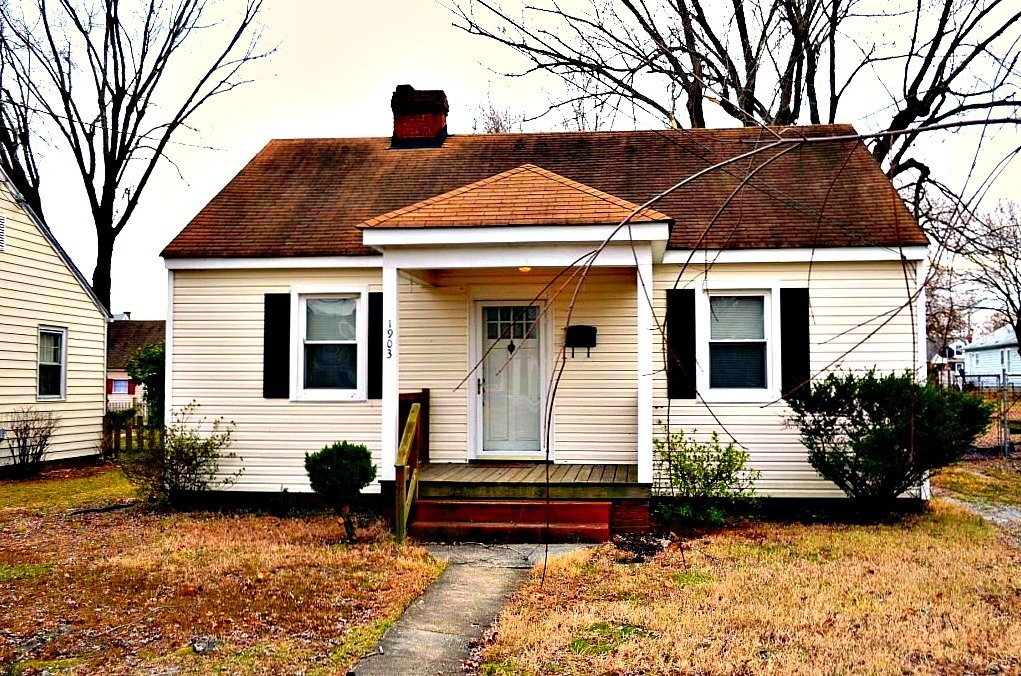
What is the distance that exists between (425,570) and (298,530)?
2.56 meters

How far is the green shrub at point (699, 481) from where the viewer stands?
10.0 m

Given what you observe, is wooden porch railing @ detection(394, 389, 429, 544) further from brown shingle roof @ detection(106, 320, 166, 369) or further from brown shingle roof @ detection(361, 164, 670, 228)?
brown shingle roof @ detection(106, 320, 166, 369)

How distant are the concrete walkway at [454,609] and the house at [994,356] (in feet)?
142

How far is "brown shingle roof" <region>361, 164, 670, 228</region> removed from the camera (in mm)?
9336

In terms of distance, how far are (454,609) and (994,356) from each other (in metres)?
58.0

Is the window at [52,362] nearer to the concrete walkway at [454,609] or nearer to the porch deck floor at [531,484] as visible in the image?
the porch deck floor at [531,484]

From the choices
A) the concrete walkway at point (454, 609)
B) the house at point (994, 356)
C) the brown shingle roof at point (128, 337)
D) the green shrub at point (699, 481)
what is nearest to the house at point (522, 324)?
the green shrub at point (699, 481)

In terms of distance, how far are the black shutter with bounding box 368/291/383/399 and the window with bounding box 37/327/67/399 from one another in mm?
8780

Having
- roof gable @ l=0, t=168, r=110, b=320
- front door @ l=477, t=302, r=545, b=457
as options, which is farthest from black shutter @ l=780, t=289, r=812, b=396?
roof gable @ l=0, t=168, r=110, b=320

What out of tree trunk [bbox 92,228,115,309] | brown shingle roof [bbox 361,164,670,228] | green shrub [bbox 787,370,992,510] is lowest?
green shrub [bbox 787,370,992,510]

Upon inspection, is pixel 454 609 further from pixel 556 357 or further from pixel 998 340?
pixel 998 340

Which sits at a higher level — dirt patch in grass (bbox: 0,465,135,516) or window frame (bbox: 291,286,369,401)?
window frame (bbox: 291,286,369,401)

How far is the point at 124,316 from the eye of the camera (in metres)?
56.8

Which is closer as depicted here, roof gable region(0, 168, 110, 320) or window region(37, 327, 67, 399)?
roof gable region(0, 168, 110, 320)
